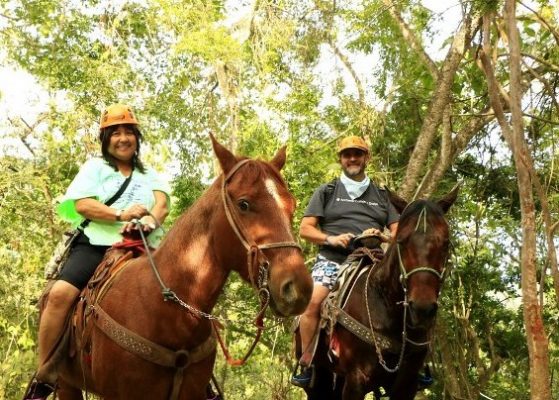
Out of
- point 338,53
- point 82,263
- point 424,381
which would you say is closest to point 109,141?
point 82,263

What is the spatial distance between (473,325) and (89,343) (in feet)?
36.3

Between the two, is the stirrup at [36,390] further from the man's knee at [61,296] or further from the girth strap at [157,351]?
the girth strap at [157,351]

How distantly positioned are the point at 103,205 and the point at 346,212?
9.57 feet

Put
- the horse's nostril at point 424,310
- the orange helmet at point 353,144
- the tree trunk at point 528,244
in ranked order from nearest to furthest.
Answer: the horse's nostril at point 424,310 → the orange helmet at point 353,144 → the tree trunk at point 528,244

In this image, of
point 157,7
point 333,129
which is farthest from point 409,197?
point 157,7

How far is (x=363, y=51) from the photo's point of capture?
15.9 meters

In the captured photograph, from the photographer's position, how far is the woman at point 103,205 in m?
5.20

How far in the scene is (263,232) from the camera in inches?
157

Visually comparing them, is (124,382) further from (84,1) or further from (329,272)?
(84,1)

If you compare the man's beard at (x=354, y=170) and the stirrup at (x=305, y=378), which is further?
the man's beard at (x=354, y=170)

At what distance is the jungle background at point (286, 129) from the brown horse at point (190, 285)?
23.8 feet

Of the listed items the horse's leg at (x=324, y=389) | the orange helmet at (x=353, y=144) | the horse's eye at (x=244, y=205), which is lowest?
the horse's leg at (x=324, y=389)

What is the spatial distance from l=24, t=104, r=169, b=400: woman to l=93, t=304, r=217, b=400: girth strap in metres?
0.80

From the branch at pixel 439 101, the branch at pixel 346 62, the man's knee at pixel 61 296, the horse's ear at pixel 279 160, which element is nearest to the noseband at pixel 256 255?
the horse's ear at pixel 279 160
